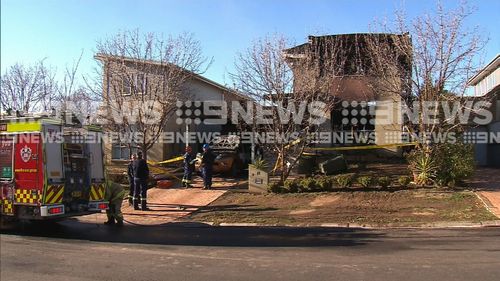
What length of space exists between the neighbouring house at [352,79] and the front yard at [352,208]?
3.91 metres

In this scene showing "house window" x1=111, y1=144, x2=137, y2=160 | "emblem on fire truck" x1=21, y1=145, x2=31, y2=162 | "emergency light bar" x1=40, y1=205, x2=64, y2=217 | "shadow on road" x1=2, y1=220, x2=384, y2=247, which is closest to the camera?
"shadow on road" x1=2, y1=220, x2=384, y2=247

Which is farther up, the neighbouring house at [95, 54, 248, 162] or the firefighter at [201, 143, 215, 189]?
the neighbouring house at [95, 54, 248, 162]

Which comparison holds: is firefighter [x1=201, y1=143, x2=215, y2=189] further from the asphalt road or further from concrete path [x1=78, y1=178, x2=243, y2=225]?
the asphalt road

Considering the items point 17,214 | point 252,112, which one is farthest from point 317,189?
point 17,214

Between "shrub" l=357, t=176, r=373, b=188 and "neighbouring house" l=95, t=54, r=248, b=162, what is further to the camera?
"neighbouring house" l=95, t=54, r=248, b=162

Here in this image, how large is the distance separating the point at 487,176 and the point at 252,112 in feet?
29.8

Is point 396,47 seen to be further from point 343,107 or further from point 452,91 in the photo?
point 343,107

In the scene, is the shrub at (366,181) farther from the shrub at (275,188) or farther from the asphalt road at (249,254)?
the asphalt road at (249,254)

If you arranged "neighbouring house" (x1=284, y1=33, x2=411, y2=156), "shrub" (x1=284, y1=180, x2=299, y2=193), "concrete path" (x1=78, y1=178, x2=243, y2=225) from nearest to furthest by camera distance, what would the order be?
"concrete path" (x1=78, y1=178, x2=243, y2=225) → "shrub" (x1=284, y1=180, x2=299, y2=193) → "neighbouring house" (x1=284, y1=33, x2=411, y2=156)

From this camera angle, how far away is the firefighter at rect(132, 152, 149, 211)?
47.9 feet

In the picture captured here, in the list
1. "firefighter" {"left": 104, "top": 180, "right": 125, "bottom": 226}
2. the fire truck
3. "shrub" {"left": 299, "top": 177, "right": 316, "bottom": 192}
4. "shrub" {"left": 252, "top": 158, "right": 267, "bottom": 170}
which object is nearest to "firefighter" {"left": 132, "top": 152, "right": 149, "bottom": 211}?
"firefighter" {"left": 104, "top": 180, "right": 125, "bottom": 226}

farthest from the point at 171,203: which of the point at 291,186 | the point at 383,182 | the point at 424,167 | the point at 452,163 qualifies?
the point at 452,163

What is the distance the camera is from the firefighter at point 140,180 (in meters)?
14.6

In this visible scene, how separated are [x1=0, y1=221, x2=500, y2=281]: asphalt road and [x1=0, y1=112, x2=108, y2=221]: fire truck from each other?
2.16 feet
